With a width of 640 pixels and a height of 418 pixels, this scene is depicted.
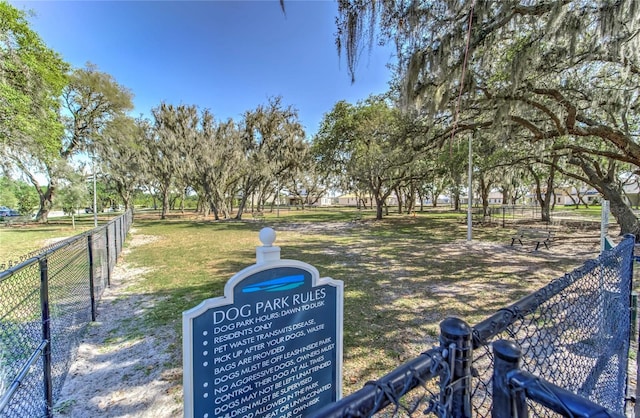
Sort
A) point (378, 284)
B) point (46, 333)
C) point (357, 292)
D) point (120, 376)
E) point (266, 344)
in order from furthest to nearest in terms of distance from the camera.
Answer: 1. point (378, 284)
2. point (357, 292)
3. point (120, 376)
4. point (46, 333)
5. point (266, 344)

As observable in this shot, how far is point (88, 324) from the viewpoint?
14.3 ft

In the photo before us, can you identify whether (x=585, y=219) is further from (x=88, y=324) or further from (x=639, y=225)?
(x=88, y=324)

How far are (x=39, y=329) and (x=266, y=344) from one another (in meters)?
2.34

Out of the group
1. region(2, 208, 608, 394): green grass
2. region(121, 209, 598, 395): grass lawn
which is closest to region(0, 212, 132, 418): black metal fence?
region(2, 208, 608, 394): green grass

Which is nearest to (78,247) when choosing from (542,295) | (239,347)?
(239,347)

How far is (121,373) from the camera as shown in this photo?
3.15m

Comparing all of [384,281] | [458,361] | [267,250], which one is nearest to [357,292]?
[384,281]

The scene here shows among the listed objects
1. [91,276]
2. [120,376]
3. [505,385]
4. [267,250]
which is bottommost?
[120,376]

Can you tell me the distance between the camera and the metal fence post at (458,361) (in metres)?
0.95

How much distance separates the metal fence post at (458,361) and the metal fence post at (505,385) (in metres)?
0.09

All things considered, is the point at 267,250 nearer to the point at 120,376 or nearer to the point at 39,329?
the point at 39,329

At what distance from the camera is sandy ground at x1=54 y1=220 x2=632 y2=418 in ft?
8.66

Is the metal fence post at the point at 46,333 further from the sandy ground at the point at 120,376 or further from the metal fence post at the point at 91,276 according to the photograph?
the metal fence post at the point at 91,276

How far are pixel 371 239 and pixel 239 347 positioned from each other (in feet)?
39.1
